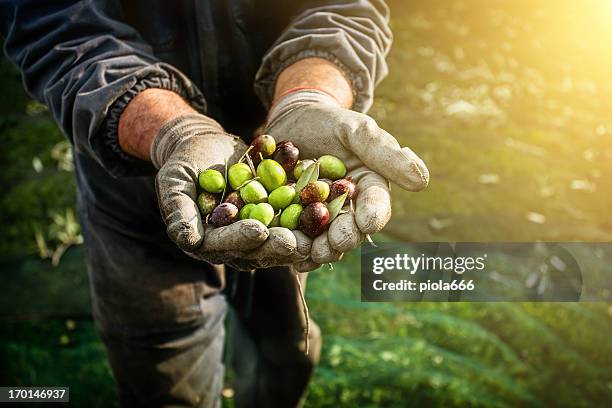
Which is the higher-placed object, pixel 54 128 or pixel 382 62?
pixel 382 62

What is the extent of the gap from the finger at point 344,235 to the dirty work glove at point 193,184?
0.59ft

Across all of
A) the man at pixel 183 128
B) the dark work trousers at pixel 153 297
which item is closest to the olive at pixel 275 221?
the man at pixel 183 128

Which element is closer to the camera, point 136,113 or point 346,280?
point 136,113

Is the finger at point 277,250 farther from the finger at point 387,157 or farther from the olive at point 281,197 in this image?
the finger at point 387,157

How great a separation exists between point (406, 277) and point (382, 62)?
4.05 ft

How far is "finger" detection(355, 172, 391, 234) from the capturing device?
1616 millimetres

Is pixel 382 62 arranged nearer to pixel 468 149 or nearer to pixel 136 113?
pixel 136 113

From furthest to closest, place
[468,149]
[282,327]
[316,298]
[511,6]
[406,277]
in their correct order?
[511,6] < [468,149] < [316,298] < [406,277] < [282,327]

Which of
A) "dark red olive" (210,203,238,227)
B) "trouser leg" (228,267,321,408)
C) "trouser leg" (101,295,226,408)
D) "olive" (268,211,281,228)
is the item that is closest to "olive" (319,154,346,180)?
"olive" (268,211,281,228)

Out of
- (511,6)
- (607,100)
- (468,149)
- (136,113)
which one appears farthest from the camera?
(511,6)

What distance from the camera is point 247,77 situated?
2299 mm

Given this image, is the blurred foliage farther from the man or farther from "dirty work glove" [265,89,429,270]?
"dirty work glove" [265,89,429,270]

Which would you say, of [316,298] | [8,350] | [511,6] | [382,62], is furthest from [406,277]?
[511,6]

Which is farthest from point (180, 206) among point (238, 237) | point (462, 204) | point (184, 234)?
point (462, 204)
